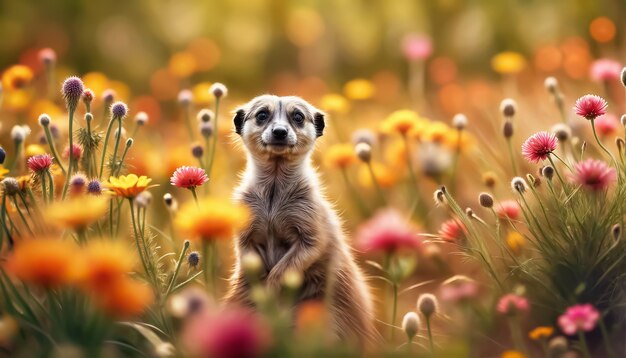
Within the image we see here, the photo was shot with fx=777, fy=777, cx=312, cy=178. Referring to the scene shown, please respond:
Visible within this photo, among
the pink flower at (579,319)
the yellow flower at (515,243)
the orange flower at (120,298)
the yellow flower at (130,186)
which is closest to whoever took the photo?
the orange flower at (120,298)

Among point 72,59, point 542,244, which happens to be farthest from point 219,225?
point 72,59

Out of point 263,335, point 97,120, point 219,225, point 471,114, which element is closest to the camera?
point 263,335

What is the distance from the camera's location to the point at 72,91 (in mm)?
3045

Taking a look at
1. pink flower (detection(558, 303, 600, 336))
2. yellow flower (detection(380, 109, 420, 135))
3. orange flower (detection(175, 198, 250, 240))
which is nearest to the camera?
orange flower (detection(175, 198, 250, 240))

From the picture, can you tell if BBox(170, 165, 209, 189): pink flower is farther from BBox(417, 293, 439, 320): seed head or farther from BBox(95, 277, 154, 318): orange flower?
BBox(95, 277, 154, 318): orange flower

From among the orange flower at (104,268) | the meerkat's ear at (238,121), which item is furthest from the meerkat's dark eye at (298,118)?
the orange flower at (104,268)

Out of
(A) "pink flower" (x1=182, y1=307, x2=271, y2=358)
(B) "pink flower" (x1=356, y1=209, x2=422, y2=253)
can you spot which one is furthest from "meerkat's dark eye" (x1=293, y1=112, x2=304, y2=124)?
(A) "pink flower" (x1=182, y1=307, x2=271, y2=358)

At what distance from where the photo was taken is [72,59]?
707 centimetres

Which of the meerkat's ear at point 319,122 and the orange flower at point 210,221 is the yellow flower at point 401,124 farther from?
the orange flower at point 210,221

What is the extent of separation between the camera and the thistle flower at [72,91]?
3.04 meters

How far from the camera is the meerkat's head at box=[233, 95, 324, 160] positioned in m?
3.43

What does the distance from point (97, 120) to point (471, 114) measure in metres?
2.77

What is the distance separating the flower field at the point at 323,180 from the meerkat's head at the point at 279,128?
5 centimetres

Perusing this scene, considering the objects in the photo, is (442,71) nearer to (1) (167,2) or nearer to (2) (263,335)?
(1) (167,2)
